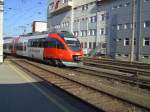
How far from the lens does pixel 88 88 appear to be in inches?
527

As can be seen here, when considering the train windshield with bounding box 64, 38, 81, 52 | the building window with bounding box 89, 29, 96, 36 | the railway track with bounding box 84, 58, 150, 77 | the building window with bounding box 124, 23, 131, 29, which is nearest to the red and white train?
the train windshield with bounding box 64, 38, 81, 52

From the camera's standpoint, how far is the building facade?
44.7m

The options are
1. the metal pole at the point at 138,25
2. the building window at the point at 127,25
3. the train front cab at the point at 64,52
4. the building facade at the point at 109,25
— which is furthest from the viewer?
the building window at the point at 127,25

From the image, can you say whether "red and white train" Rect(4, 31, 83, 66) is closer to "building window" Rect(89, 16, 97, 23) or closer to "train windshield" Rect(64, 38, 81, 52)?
"train windshield" Rect(64, 38, 81, 52)

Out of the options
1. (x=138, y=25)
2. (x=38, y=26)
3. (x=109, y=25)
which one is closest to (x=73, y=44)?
(x=138, y=25)

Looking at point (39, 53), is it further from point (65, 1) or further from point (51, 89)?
point (65, 1)

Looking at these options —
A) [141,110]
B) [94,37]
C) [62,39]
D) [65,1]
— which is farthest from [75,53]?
[65,1]

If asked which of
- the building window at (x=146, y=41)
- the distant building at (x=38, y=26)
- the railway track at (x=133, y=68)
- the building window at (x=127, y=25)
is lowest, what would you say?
the railway track at (x=133, y=68)

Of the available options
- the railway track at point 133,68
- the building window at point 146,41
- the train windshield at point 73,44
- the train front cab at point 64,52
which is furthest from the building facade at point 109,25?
the train windshield at point 73,44

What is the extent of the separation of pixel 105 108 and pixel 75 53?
15.1 m

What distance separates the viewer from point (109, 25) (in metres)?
53.8

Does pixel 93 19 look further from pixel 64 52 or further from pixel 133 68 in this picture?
pixel 64 52

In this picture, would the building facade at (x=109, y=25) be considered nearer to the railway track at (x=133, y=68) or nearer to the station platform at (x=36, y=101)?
the railway track at (x=133, y=68)

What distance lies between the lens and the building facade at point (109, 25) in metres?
44.7
